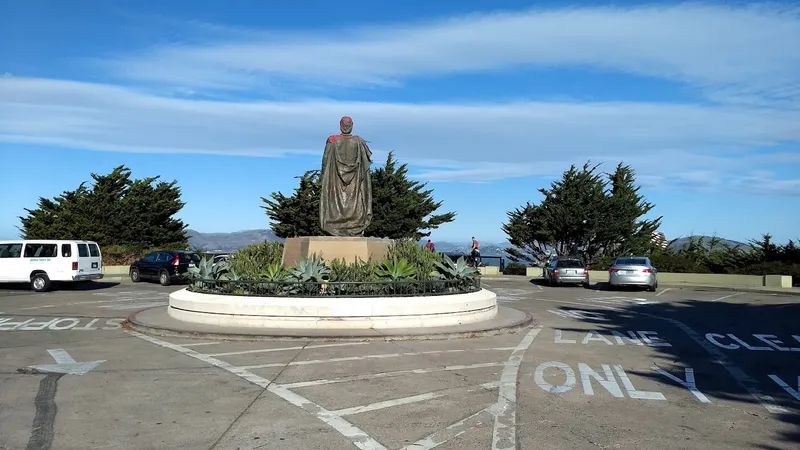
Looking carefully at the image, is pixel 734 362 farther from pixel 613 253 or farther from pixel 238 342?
pixel 613 253

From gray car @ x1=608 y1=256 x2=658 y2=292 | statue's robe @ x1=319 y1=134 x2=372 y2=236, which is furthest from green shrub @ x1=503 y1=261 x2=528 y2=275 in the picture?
statue's robe @ x1=319 y1=134 x2=372 y2=236

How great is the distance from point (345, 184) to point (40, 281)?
1423 centimetres

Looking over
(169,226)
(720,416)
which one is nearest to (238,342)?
(720,416)

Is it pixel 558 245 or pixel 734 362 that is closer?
pixel 734 362

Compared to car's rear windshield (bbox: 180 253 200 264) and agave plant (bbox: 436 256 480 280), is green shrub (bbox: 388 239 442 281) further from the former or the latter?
car's rear windshield (bbox: 180 253 200 264)

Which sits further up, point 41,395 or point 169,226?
point 169,226

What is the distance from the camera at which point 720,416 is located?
6.63 m

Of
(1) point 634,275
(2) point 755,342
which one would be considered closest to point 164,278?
(1) point 634,275

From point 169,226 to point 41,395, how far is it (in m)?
38.7

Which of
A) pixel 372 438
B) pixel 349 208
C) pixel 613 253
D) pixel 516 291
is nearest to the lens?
pixel 372 438

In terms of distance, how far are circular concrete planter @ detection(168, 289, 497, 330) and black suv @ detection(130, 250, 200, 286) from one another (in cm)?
1562

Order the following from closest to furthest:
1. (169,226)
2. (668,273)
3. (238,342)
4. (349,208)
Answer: (238,342) → (349,208) → (668,273) → (169,226)

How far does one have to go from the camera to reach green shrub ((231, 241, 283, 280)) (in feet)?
45.0

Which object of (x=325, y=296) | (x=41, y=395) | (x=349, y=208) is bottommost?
(x=41, y=395)
